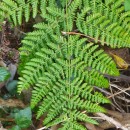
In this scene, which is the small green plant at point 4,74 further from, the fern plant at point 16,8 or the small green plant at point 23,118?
the fern plant at point 16,8

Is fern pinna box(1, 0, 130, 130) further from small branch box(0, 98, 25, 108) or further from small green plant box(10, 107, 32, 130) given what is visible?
small branch box(0, 98, 25, 108)

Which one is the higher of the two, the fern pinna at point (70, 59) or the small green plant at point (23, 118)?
the fern pinna at point (70, 59)

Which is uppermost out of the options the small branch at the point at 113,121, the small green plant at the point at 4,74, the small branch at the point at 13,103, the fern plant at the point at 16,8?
the fern plant at the point at 16,8

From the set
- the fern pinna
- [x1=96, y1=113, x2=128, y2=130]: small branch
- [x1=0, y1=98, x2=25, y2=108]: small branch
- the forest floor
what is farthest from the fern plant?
[x1=96, y1=113, x2=128, y2=130]: small branch

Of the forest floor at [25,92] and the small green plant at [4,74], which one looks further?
the forest floor at [25,92]

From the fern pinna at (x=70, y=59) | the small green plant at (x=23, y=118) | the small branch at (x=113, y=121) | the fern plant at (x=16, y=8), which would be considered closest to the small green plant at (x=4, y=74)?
the fern pinna at (x=70, y=59)

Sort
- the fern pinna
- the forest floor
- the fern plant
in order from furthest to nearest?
1. the forest floor
2. the fern plant
3. the fern pinna

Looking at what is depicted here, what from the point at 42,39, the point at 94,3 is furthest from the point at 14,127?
the point at 94,3

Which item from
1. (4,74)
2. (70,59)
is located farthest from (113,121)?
(4,74)

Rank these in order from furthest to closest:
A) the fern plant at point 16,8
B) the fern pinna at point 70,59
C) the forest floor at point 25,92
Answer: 1. the forest floor at point 25,92
2. the fern plant at point 16,8
3. the fern pinna at point 70,59
